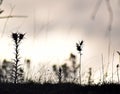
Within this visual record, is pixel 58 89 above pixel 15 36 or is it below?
below

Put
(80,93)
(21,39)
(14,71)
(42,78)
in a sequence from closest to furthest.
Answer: (80,93) → (42,78) → (21,39) → (14,71)

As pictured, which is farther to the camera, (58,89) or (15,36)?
(15,36)

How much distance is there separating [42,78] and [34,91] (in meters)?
1.88

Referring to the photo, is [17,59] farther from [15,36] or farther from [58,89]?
[58,89]

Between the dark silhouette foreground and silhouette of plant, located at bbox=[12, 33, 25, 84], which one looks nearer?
the dark silhouette foreground

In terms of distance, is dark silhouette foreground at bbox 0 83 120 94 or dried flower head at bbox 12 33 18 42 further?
dried flower head at bbox 12 33 18 42

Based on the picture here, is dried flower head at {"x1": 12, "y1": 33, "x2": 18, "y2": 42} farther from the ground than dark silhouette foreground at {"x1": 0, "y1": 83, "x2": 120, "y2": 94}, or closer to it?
farther from the ground

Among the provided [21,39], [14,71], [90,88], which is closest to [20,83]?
[90,88]

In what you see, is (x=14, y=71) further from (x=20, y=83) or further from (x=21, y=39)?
(x=20, y=83)

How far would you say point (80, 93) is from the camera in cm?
939

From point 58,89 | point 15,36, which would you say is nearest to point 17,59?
point 15,36

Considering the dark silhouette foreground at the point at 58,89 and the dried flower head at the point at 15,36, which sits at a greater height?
the dried flower head at the point at 15,36

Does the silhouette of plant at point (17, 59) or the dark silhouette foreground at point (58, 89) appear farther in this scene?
the silhouette of plant at point (17, 59)

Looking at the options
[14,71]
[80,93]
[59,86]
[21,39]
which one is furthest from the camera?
[14,71]
